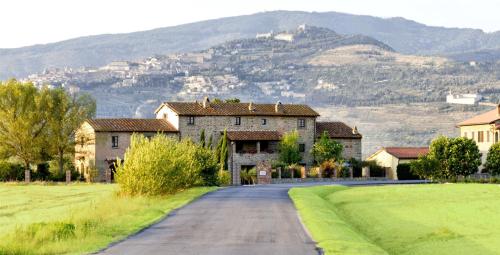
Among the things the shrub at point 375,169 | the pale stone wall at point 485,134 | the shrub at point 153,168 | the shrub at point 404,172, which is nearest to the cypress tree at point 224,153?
the shrub at point 375,169

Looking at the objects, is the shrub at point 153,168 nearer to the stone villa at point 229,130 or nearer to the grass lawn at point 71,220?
the grass lawn at point 71,220

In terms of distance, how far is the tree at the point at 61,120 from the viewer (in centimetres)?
10088

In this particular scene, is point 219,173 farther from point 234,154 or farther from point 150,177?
point 150,177

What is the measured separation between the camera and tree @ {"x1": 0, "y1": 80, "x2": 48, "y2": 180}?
325 ft

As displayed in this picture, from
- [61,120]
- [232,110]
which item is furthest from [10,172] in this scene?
[232,110]

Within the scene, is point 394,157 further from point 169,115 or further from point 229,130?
point 169,115

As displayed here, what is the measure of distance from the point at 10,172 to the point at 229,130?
24801mm

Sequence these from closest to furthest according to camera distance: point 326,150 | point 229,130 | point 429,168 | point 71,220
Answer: point 71,220
point 429,168
point 326,150
point 229,130

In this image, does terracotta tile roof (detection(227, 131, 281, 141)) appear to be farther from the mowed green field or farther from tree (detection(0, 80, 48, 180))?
the mowed green field

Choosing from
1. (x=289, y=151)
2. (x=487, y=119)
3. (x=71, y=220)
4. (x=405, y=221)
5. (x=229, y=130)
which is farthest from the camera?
(x=487, y=119)

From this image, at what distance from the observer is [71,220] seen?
3684 cm

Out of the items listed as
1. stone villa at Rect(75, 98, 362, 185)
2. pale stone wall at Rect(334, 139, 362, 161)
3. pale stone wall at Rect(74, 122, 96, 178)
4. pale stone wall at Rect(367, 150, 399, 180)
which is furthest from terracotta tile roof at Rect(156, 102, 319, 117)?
pale stone wall at Rect(74, 122, 96, 178)

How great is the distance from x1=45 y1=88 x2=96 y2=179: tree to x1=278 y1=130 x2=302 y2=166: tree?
21.0 meters

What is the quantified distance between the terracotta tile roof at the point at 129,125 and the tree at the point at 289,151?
11.7 m
